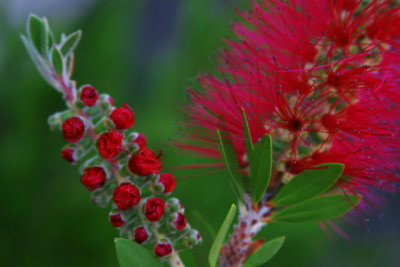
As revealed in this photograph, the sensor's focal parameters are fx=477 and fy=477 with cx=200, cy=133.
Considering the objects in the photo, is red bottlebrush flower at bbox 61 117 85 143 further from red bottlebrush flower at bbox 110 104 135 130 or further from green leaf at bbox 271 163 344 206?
green leaf at bbox 271 163 344 206

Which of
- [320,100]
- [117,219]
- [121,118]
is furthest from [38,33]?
[320,100]

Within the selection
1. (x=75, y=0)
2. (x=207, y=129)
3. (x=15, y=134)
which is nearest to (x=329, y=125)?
(x=207, y=129)

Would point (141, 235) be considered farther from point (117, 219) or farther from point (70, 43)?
point (70, 43)

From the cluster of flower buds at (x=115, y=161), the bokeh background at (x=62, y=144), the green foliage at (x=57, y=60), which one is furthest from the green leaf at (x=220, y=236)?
the bokeh background at (x=62, y=144)

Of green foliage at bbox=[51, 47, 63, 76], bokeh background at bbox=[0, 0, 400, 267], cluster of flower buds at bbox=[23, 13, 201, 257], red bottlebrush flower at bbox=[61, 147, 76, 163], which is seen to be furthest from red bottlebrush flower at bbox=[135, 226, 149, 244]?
bokeh background at bbox=[0, 0, 400, 267]

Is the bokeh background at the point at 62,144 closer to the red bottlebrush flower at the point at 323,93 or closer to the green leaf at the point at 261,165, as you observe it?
the red bottlebrush flower at the point at 323,93
